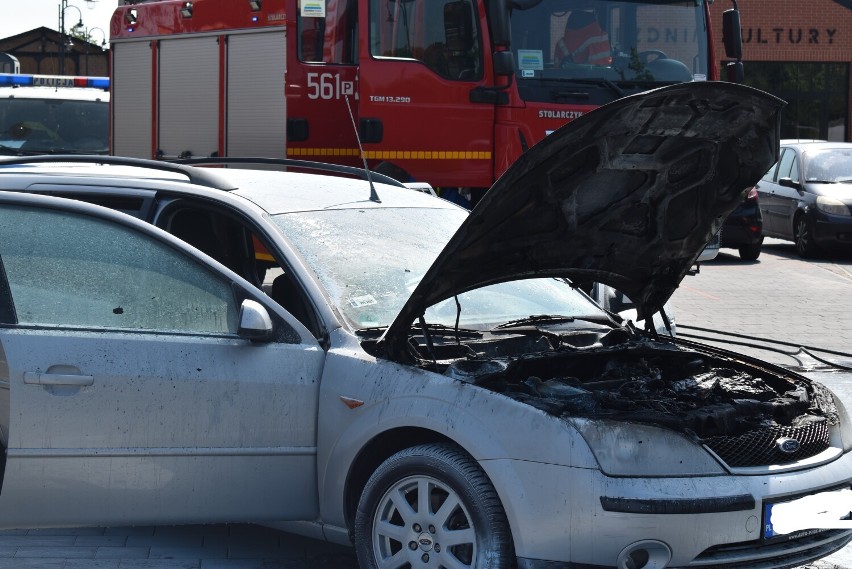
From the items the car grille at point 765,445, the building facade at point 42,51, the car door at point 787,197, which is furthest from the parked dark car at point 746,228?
the building facade at point 42,51

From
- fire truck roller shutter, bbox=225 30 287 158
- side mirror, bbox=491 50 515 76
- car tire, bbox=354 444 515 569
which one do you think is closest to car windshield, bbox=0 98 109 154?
fire truck roller shutter, bbox=225 30 287 158

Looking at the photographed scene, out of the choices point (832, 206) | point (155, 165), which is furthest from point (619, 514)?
point (832, 206)

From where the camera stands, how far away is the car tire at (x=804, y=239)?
17844 millimetres

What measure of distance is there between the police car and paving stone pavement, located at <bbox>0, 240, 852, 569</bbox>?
7.24m

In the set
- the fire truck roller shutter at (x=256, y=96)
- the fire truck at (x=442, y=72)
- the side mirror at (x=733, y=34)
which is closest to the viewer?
the fire truck at (x=442, y=72)

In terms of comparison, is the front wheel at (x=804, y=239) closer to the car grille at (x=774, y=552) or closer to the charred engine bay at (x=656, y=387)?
the charred engine bay at (x=656, y=387)

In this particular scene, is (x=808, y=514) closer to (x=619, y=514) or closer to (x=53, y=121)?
(x=619, y=514)

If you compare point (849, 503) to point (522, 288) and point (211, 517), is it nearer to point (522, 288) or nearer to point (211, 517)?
point (522, 288)

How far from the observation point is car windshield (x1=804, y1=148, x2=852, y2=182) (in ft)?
60.0

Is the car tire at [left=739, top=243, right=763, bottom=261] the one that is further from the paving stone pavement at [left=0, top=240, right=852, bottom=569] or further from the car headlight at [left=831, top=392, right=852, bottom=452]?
the car headlight at [left=831, top=392, right=852, bottom=452]

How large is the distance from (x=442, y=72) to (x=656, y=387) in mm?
6748

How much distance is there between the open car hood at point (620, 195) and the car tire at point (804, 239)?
13002mm

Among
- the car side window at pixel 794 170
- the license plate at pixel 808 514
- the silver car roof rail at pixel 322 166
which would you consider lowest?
the license plate at pixel 808 514

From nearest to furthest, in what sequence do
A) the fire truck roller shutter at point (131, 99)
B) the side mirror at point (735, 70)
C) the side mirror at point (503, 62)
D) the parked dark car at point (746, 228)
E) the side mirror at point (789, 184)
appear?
the side mirror at point (503, 62) < the side mirror at point (735, 70) < the fire truck roller shutter at point (131, 99) < the parked dark car at point (746, 228) < the side mirror at point (789, 184)
